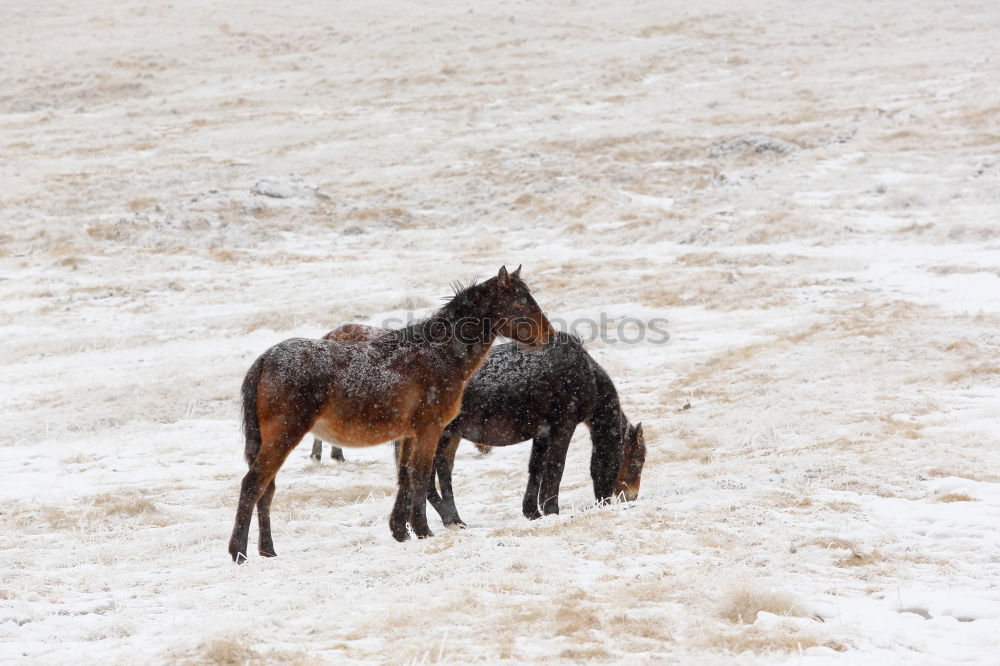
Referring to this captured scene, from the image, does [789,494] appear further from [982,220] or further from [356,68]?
[356,68]

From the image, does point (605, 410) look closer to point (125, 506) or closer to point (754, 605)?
point (754, 605)

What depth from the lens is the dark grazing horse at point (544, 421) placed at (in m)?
9.05

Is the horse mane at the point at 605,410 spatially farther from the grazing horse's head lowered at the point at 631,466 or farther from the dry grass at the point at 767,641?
the dry grass at the point at 767,641

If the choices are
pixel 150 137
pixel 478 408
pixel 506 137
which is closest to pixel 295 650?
pixel 478 408

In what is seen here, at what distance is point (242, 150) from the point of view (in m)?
38.0

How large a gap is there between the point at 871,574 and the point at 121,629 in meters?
4.83

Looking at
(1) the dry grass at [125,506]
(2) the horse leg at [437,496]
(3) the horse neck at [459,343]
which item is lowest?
(1) the dry grass at [125,506]

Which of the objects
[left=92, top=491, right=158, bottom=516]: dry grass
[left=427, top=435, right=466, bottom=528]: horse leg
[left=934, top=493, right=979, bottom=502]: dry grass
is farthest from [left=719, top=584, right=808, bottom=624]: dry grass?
[left=92, top=491, right=158, bottom=516]: dry grass

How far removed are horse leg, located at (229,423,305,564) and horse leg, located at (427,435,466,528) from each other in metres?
1.97

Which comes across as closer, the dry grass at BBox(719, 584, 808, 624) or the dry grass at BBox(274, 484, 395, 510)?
the dry grass at BBox(719, 584, 808, 624)

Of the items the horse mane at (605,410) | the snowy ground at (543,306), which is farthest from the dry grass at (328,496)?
the horse mane at (605,410)

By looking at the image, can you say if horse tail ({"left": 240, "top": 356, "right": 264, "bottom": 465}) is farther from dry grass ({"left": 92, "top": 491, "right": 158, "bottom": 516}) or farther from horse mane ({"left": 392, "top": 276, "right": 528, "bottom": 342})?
dry grass ({"left": 92, "top": 491, "right": 158, "bottom": 516})

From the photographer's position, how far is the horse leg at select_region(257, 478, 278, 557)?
7566 millimetres

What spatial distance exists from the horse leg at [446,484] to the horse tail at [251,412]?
201 centimetres
